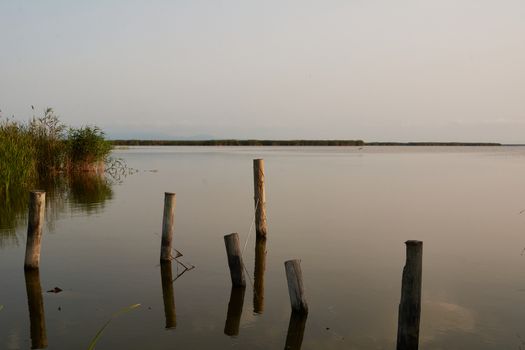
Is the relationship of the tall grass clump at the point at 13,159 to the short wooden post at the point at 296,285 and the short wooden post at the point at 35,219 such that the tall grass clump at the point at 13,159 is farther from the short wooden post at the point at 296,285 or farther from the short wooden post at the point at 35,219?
the short wooden post at the point at 296,285

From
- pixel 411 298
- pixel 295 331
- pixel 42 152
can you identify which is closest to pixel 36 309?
pixel 295 331

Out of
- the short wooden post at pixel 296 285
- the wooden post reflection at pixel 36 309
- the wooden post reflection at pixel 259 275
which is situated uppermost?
the short wooden post at pixel 296 285

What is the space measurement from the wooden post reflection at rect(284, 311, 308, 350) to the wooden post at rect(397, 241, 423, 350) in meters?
1.47

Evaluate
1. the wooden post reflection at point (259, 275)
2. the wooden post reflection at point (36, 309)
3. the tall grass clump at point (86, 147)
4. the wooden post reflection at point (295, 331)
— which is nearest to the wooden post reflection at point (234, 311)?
the wooden post reflection at point (259, 275)

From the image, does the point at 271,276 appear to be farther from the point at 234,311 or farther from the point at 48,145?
the point at 48,145

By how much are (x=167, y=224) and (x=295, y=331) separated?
15.7 feet

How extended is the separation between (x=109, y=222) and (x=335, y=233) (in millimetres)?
7812

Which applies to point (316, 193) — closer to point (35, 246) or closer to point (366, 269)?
point (366, 269)

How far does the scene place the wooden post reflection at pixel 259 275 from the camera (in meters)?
9.56

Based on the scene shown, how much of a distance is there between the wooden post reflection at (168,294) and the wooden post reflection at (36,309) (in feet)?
6.14

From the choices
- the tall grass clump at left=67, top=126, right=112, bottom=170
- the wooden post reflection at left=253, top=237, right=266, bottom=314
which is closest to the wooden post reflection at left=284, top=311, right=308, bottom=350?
the wooden post reflection at left=253, top=237, right=266, bottom=314

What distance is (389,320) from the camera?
8859 mm

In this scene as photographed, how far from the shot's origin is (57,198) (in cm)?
2384

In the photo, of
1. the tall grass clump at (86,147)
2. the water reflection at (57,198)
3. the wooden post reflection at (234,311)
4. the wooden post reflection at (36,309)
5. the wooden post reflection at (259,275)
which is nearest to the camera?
the wooden post reflection at (36,309)
